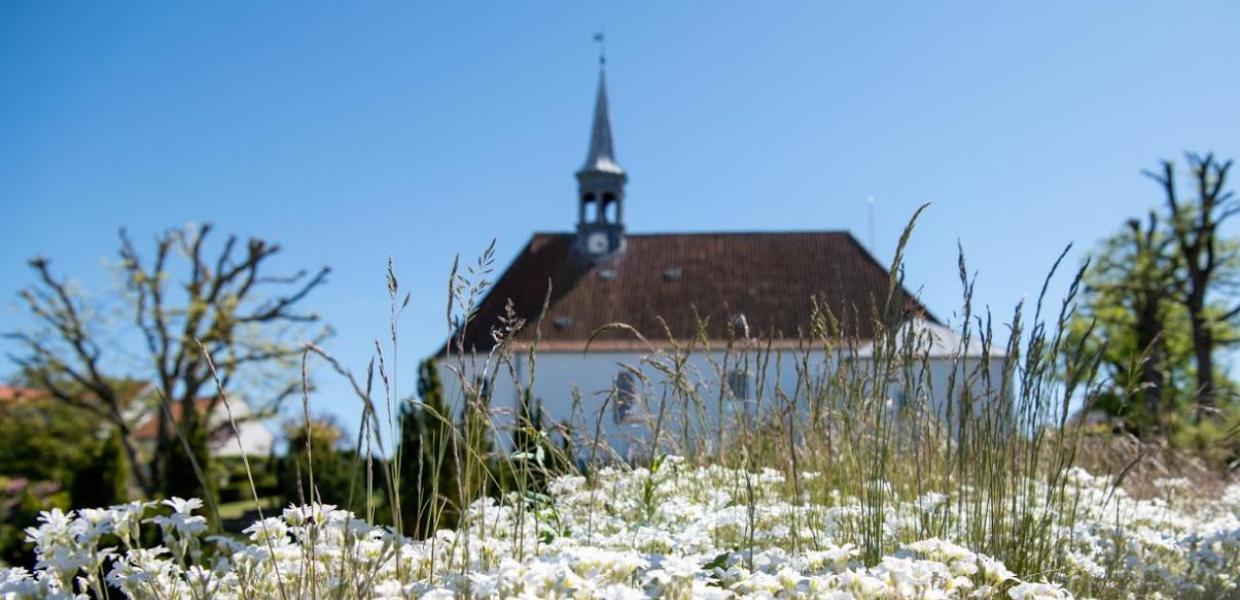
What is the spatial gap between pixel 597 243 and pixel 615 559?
2487cm

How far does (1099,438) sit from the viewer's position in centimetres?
693

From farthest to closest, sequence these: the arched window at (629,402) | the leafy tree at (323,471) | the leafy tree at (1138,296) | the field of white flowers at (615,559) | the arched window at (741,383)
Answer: the leafy tree at (1138,296) < the leafy tree at (323,471) < the arched window at (629,402) < the arched window at (741,383) < the field of white flowers at (615,559)

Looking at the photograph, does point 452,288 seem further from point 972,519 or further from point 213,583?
point 972,519

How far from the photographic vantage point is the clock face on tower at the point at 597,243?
2680 cm

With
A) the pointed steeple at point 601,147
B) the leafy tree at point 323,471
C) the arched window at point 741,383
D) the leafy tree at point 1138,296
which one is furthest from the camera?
the pointed steeple at point 601,147

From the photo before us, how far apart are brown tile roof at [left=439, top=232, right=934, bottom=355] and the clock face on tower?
0.49m

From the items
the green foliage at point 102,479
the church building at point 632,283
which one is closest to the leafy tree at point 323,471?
the church building at point 632,283

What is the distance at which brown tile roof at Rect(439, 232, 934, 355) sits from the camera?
80.2ft

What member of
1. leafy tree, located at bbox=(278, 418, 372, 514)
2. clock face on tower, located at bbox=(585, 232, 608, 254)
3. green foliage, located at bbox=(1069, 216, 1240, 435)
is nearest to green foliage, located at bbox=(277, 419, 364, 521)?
leafy tree, located at bbox=(278, 418, 372, 514)

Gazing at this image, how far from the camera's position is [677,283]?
84.3 ft

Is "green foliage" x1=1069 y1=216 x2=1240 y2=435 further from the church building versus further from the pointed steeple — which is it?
the pointed steeple

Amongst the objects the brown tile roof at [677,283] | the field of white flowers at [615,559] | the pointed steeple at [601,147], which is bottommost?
the field of white flowers at [615,559]

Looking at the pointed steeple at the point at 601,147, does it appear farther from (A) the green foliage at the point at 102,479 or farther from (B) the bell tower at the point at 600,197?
(A) the green foliage at the point at 102,479

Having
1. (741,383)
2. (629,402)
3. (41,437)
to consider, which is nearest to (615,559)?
(629,402)
